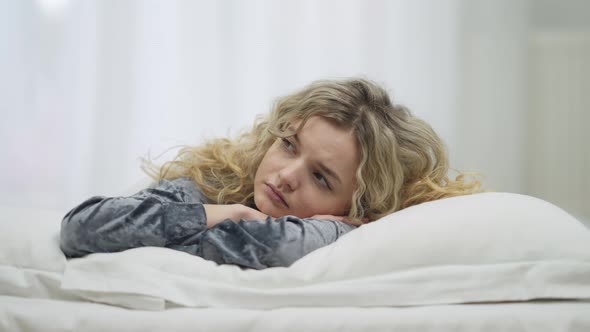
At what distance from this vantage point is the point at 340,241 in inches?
36.5

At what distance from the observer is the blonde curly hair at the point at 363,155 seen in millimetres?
1229

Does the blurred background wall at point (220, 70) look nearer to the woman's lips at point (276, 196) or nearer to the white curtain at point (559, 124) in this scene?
the white curtain at point (559, 124)

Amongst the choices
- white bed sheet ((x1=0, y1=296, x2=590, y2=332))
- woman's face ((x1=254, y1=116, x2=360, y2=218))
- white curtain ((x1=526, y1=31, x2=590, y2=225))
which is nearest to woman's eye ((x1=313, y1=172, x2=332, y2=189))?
woman's face ((x1=254, y1=116, x2=360, y2=218))

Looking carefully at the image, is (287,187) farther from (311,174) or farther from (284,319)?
(284,319)

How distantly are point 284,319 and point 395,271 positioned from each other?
18 cm

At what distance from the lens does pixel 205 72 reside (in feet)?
7.86

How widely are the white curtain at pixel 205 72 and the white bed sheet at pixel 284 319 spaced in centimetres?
163

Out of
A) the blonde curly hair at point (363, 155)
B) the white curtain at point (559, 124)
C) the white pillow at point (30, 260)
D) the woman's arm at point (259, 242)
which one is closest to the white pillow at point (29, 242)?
the white pillow at point (30, 260)

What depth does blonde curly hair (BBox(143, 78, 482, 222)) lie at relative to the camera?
4.03ft

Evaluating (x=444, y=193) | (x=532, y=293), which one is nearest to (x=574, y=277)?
(x=532, y=293)

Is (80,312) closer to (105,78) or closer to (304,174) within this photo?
(304,174)

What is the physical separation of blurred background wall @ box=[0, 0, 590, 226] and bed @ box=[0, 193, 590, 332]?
151cm

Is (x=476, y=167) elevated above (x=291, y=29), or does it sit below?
below

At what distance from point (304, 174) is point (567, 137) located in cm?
167
